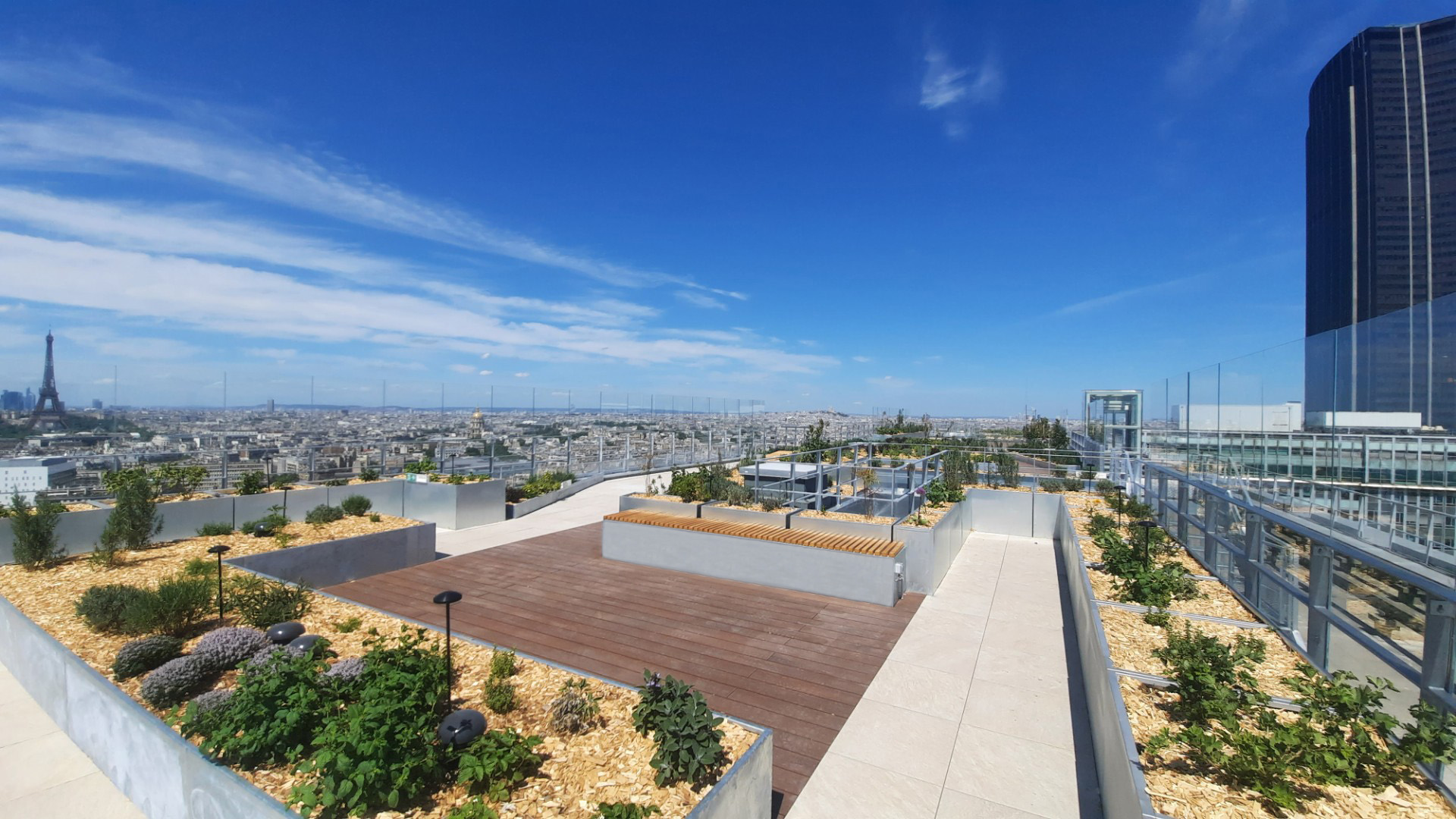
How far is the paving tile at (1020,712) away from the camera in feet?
14.1

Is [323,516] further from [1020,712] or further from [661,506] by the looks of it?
[1020,712]

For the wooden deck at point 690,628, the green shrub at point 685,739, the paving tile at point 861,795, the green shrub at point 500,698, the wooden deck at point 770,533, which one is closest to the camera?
the green shrub at point 685,739

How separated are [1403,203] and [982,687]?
8190 cm

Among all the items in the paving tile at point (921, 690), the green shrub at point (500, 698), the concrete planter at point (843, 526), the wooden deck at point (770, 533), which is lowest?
the paving tile at point (921, 690)

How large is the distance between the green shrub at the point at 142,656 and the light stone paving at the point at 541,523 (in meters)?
5.20

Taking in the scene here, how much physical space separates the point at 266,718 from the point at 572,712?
5.18ft

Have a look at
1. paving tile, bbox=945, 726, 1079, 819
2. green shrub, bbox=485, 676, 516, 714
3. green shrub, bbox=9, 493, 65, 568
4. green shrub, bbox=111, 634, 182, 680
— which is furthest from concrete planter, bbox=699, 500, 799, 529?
green shrub, bbox=9, 493, 65, 568

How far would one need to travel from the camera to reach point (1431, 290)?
148 feet

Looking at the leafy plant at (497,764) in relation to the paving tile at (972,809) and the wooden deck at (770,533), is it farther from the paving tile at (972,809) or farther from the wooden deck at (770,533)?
the wooden deck at (770,533)

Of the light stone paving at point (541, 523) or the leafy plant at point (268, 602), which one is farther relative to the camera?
the light stone paving at point (541, 523)

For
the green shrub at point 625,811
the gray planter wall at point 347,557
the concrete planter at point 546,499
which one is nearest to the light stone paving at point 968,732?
the green shrub at point 625,811

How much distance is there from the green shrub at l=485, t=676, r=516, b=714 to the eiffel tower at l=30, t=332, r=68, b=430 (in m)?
A: 14.2

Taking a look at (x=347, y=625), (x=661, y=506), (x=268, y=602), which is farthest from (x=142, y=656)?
(x=661, y=506)

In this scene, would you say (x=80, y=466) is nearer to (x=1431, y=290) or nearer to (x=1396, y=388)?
(x=1396, y=388)
